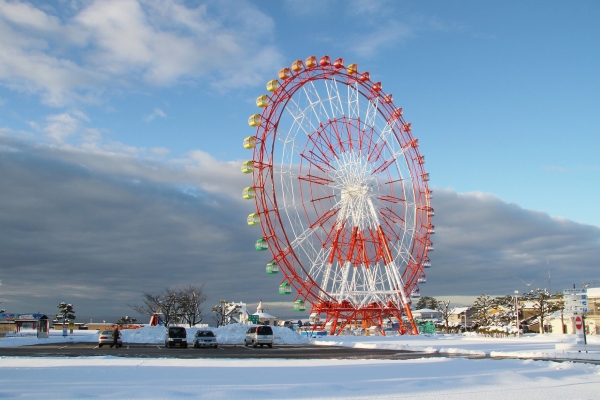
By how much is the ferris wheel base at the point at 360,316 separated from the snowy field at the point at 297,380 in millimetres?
33204

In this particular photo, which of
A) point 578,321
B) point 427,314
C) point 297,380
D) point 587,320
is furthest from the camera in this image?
point 427,314

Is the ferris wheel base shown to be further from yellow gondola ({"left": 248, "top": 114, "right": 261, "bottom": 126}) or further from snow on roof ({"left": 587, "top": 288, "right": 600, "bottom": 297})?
snow on roof ({"left": 587, "top": 288, "right": 600, "bottom": 297})

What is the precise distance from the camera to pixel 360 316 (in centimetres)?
5744

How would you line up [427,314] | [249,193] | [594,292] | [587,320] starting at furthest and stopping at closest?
[427,314] < [594,292] < [587,320] < [249,193]

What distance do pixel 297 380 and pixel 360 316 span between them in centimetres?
4230

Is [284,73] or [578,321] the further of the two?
[284,73]

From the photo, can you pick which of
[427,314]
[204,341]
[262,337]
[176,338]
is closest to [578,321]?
[262,337]

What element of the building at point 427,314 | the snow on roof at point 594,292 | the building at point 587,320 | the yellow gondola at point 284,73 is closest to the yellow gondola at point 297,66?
the yellow gondola at point 284,73

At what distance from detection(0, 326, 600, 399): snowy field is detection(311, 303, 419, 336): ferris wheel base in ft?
109

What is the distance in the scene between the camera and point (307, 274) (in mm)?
52594

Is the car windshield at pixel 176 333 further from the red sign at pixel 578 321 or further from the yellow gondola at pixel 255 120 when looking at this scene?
the red sign at pixel 578 321

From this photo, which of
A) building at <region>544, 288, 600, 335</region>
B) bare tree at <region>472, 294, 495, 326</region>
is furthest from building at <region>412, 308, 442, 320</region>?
building at <region>544, 288, 600, 335</region>

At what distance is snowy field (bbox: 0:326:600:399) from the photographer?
1375 cm

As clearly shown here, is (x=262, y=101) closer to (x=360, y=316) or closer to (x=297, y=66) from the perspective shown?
(x=297, y=66)
